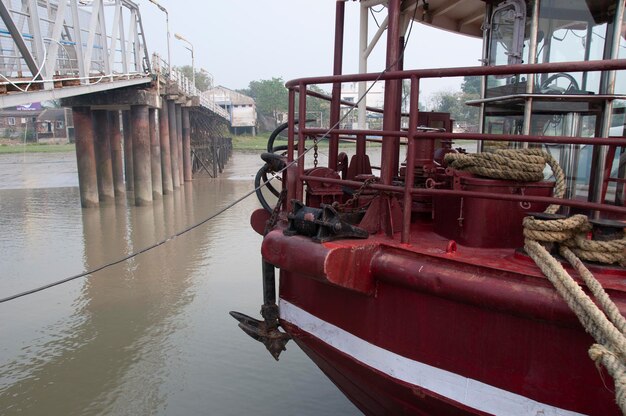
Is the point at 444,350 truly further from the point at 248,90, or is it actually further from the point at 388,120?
the point at 248,90

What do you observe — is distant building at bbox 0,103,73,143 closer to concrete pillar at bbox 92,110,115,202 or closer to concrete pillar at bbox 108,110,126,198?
concrete pillar at bbox 108,110,126,198

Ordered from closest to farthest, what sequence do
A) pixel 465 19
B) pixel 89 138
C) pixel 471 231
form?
pixel 471 231
pixel 465 19
pixel 89 138

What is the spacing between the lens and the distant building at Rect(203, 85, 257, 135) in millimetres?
60312

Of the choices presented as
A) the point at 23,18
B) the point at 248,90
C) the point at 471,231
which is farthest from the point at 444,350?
the point at 248,90

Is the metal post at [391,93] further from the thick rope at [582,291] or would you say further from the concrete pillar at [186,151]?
the concrete pillar at [186,151]

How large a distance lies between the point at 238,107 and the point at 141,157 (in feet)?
158

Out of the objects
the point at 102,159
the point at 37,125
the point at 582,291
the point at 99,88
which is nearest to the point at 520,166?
the point at 582,291

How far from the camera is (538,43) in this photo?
3285 mm

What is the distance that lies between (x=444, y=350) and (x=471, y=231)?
670 millimetres

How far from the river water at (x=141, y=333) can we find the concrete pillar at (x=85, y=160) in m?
2.36

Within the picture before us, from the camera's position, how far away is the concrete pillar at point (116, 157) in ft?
52.0

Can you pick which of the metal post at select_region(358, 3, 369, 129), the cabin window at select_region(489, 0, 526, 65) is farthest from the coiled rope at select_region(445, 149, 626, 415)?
the metal post at select_region(358, 3, 369, 129)

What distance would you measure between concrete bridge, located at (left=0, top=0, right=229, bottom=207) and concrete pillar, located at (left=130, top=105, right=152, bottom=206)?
3 cm

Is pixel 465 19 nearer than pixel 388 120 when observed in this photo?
No
